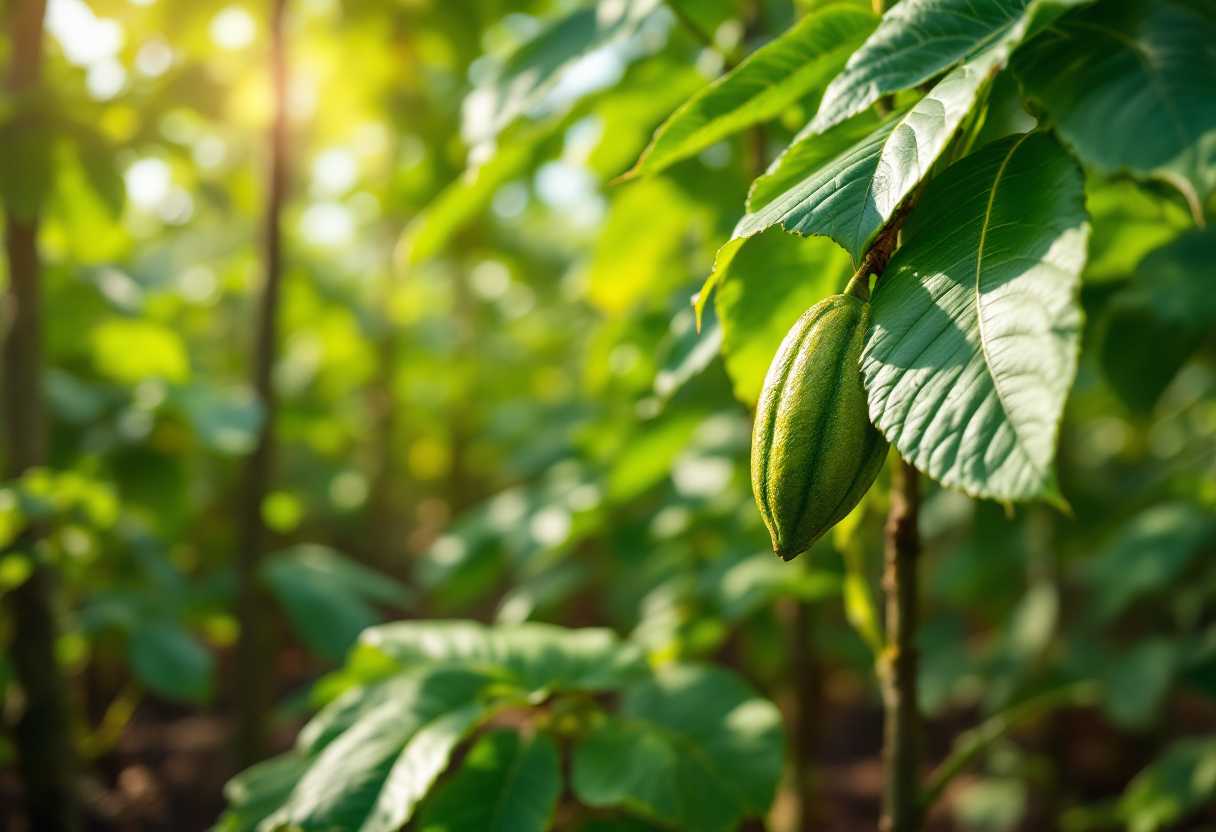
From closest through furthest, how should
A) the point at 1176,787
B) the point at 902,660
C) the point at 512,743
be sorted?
1. the point at 902,660
2. the point at 512,743
3. the point at 1176,787

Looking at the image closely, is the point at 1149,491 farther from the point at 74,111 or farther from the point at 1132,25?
the point at 74,111

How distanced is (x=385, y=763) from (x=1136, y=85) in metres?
0.73

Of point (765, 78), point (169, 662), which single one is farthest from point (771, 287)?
point (169, 662)

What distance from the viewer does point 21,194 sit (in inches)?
50.1

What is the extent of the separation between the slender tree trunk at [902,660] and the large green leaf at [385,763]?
0.36 meters

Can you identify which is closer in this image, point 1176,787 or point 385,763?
point 385,763

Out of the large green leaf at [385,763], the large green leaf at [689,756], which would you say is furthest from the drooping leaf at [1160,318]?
the large green leaf at [385,763]

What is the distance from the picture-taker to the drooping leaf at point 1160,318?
0.91 meters

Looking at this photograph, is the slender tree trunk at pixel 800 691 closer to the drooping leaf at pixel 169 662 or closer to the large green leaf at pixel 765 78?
the large green leaf at pixel 765 78

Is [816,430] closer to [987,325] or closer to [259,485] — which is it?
[987,325]

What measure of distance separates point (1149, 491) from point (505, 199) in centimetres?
232

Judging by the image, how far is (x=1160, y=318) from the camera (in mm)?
929

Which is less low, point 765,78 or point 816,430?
point 765,78

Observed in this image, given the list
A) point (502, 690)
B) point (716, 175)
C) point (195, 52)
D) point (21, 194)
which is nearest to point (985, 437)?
point (502, 690)
